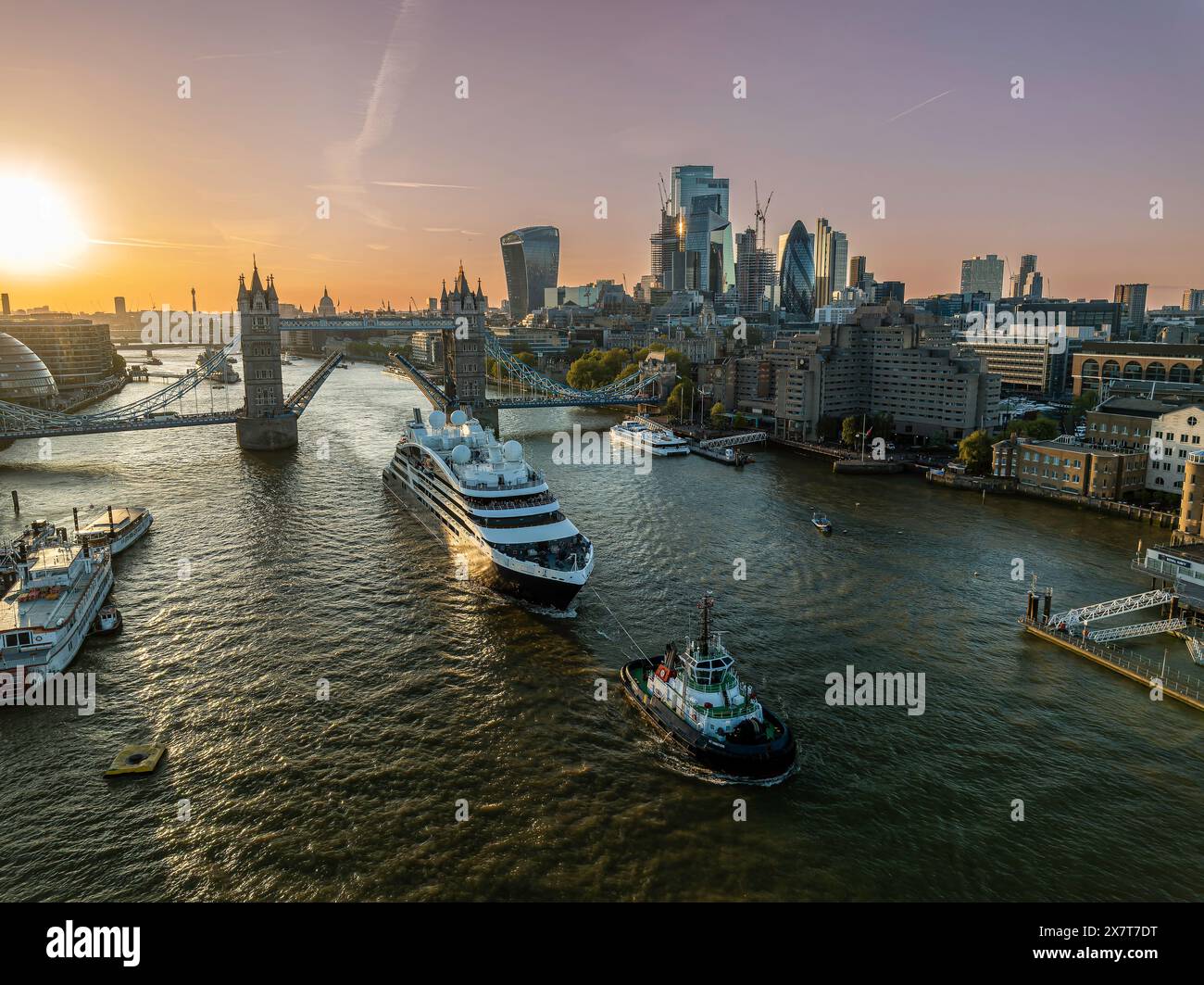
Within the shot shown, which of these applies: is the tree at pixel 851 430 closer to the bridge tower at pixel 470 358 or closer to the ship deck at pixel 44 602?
the bridge tower at pixel 470 358

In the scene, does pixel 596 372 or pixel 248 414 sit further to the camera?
pixel 596 372

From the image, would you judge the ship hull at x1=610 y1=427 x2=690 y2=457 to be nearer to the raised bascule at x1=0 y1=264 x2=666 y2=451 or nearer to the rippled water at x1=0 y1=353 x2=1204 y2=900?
the raised bascule at x1=0 y1=264 x2=666 y2=451

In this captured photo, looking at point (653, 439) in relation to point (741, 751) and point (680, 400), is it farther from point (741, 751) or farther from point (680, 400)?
point (741, 751)

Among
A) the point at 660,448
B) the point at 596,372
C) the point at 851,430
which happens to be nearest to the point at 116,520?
the point at 660,448

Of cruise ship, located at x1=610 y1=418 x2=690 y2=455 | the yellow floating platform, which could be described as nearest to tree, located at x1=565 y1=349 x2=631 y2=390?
cruise ship, located at x1=610 y1=418 x2=690 y2=455

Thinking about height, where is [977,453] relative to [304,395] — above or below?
below

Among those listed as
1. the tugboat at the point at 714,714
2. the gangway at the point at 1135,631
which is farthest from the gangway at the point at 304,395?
the gangway at the point at 1135,631

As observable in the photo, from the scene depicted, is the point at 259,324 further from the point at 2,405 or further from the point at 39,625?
the point at 39,625
